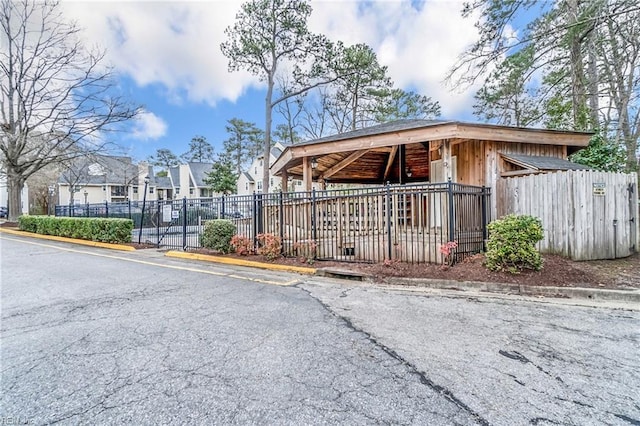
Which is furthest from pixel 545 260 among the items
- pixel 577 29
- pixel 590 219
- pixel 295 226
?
pixel 577 29

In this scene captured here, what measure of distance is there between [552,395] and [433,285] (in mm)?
3379

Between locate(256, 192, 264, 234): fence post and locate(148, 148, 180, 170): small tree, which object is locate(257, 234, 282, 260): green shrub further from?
locate(148, 148, 180, 170): small tree

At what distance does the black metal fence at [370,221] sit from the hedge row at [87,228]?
5135 mm

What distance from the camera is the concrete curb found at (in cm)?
472

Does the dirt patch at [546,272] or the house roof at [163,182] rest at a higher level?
the house roof at [163,182]

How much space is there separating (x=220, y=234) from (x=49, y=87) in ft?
62.6

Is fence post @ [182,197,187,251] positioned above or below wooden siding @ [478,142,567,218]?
below

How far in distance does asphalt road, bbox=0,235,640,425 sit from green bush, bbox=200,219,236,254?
3.82 meters

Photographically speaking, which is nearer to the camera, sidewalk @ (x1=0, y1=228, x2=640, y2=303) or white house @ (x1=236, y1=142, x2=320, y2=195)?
sidewalk @ (x1=0, y1=228, x2=640, y2=303)

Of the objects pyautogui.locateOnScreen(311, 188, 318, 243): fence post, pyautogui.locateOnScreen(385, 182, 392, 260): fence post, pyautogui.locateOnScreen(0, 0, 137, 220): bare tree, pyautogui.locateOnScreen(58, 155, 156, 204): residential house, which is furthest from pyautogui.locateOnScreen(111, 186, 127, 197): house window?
pyautogui.locateOnScreen(385, 182, 392, 260): fence post

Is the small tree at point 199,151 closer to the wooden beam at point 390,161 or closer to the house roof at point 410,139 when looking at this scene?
the wooden beam at point 390,161

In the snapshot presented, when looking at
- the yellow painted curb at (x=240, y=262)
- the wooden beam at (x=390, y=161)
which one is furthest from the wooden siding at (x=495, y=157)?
the yellow painted curb at (x=240, y=262)

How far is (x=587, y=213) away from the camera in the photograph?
6.32 m

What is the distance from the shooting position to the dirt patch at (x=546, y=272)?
204 inches
